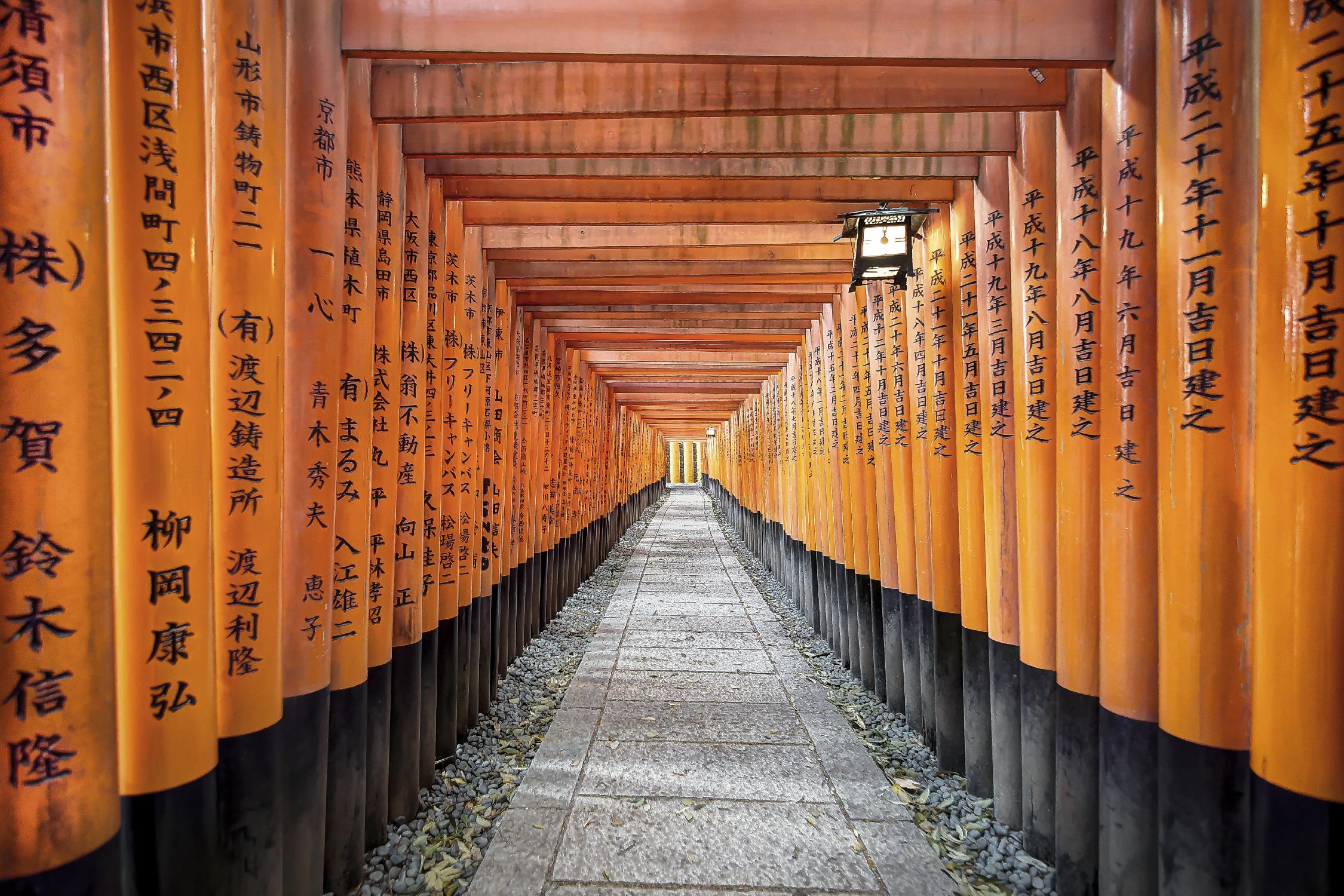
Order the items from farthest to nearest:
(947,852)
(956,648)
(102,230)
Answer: (956,648) → (947,852) → (102,230)

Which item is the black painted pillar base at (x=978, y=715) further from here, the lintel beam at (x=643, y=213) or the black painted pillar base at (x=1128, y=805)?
the lintel beam at (x=643, y=213)

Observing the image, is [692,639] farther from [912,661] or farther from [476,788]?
Answer: [476,788]

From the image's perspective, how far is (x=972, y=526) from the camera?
4070 mm

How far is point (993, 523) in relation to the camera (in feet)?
12.2

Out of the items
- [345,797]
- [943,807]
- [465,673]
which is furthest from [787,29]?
[465,673]

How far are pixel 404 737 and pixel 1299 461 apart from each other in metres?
4.28

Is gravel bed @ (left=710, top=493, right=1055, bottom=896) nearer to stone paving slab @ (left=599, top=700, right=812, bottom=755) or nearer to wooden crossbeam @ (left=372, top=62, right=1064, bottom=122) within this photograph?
stone paving slab @ (left=599, top=700, right=812, bottom=755)

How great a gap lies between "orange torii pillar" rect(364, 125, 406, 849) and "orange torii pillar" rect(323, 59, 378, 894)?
22 cm

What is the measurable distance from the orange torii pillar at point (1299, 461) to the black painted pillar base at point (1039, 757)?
3.85 feet

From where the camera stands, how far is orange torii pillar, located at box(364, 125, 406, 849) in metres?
3.52

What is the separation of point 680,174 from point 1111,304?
8.07ft

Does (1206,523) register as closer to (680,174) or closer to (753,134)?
(753,134)

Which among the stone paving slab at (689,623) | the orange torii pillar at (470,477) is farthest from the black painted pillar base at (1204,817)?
the stone paving slab at (689,623)

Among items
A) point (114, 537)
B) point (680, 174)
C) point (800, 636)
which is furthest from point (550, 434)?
point (114, 537)
